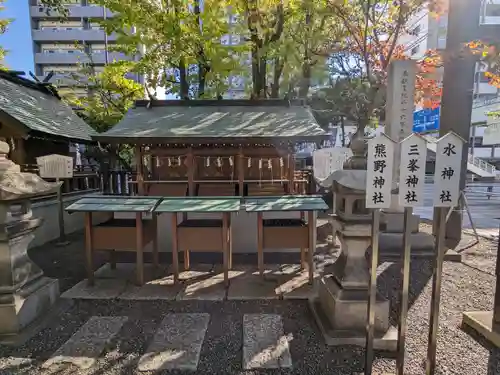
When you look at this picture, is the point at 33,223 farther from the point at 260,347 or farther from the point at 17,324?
the point at 260,347

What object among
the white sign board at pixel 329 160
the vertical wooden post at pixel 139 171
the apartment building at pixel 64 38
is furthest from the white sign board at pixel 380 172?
the apartment building at pixel 64 38

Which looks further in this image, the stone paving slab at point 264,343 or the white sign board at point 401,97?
the white sign board at point 401,97

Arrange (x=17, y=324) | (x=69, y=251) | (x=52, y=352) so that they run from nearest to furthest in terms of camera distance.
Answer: (x=52, y=352) → (x=17, y=324) → (x=69, y=251)

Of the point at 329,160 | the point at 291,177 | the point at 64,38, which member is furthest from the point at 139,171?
the point at 64,38

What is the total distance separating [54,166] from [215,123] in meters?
4.79

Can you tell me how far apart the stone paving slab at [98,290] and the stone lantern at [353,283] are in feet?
12.0

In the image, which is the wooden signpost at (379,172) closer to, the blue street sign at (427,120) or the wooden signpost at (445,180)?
the wooden signpost at (445,180)

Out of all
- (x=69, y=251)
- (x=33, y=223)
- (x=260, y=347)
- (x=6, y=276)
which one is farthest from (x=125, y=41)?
(x=260, y=347)

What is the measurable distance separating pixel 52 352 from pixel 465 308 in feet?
19.6

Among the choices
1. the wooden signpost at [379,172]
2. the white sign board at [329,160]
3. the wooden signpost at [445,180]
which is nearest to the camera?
the wooden signpost at [445,180]

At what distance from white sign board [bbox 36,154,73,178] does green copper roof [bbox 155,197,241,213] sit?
15.0 feet

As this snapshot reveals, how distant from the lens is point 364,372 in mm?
3062

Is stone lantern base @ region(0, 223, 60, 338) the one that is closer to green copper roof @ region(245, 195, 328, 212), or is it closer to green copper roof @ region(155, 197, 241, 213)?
green copper roof @ region(155, 197, 241, 213)

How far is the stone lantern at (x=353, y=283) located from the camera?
3.64 metres
